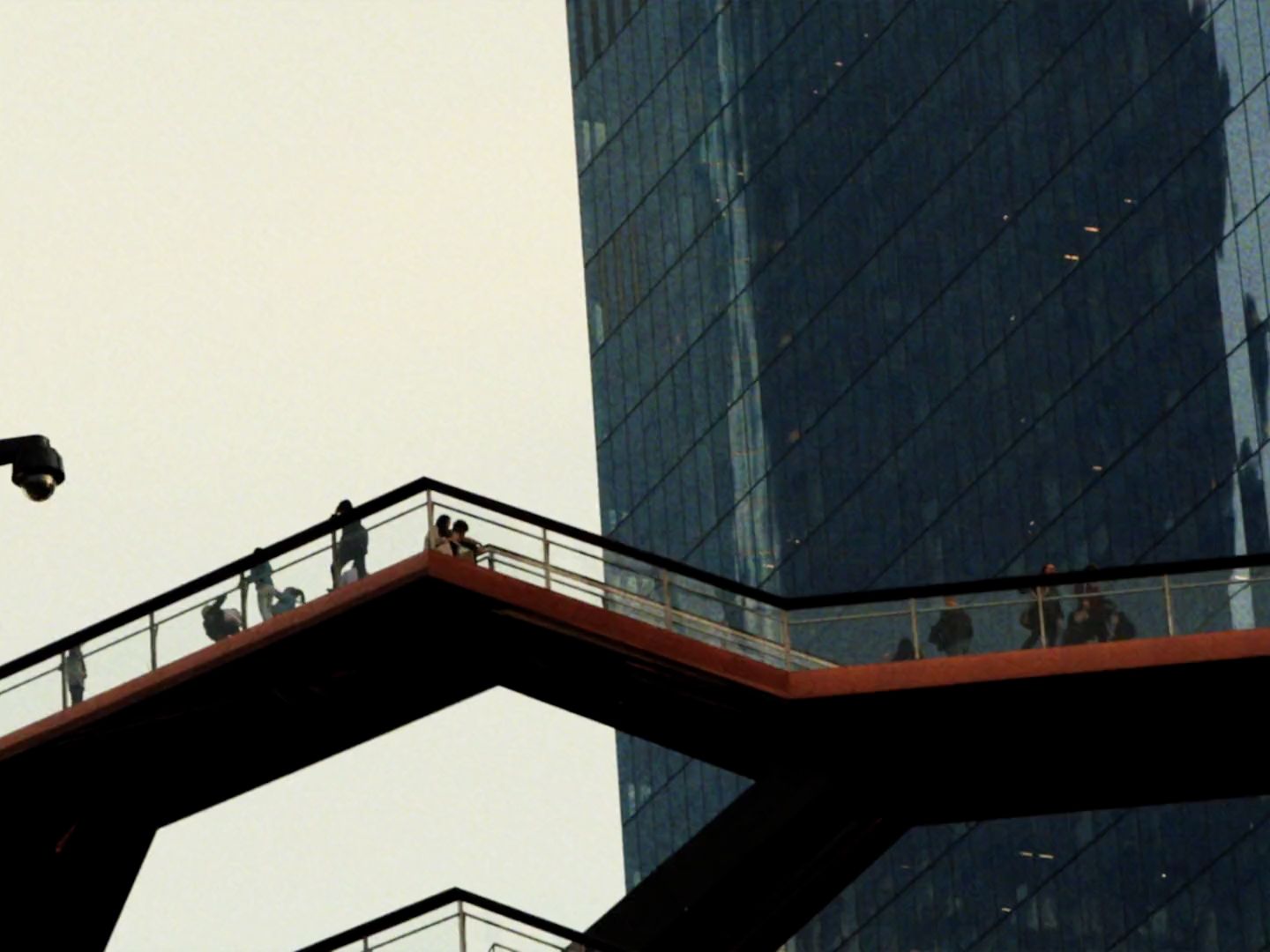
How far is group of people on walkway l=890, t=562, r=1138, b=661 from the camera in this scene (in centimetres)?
3722

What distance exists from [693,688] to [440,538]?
3.06m

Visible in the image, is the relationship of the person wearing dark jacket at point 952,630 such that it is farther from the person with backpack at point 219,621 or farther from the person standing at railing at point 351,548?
the person with backpack at point 219,621

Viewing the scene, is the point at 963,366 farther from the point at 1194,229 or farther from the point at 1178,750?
the point at 1178,750

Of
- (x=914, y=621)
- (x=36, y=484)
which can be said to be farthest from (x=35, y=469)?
(x=914, y=621)

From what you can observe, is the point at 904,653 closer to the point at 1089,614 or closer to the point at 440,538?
the point at 1089,614

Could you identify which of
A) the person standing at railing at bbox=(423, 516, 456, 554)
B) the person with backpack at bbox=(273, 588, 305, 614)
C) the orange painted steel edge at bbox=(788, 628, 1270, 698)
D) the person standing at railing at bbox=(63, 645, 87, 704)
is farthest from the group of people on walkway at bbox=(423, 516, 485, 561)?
the person standing at railing at bbox=(63, 645, 87, 704)

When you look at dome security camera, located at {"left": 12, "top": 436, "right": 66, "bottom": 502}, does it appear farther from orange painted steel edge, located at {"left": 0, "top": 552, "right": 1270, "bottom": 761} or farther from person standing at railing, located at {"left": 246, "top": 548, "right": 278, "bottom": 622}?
person standing at railing, located at {"left": 246, "top": 548, "right": 278, "bottom": 622}

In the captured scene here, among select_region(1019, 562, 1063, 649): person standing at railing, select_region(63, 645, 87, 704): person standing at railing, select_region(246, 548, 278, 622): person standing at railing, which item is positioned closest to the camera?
select_region(1019, 562, 1063, 649): person standing at railing

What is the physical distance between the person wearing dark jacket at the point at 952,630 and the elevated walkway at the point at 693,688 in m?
0.09

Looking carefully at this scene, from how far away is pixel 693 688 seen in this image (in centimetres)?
3750

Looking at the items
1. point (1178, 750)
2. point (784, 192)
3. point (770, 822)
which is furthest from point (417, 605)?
point (784, 192)

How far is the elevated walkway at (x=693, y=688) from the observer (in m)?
37.1

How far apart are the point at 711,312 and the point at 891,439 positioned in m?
13.4

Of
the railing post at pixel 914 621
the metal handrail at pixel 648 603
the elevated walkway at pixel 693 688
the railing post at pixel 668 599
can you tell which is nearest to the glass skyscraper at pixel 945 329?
the elevated walkway at pixel 693 688
